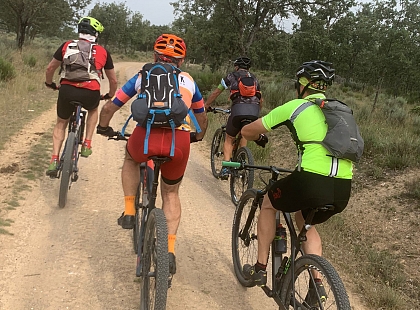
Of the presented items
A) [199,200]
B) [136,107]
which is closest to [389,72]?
[199,200]

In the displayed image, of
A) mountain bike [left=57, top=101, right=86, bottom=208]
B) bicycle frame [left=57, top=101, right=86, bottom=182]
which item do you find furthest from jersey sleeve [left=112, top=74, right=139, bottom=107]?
bicycle frame [left=57, top=101, right=86, bottom=182]

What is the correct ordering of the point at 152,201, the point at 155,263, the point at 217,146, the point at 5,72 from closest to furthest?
the point at 155,263
the point at 152,201
the point at 217,146
the point at 5,72

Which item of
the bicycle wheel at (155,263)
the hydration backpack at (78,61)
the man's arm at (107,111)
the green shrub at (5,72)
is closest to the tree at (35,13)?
the green shrub at (5,72)

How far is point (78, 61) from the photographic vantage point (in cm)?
486

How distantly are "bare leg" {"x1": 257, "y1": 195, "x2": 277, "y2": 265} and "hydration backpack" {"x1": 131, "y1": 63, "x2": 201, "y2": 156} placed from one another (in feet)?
3.23

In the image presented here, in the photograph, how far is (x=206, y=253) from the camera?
14.9ft

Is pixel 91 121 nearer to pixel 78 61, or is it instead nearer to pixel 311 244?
pixel 78 61

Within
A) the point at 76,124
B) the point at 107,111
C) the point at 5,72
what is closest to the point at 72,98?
the point at 76,124

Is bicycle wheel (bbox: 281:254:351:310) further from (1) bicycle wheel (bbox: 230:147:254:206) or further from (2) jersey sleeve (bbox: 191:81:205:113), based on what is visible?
(1) bicycle wheel (bbox: 230:147:254:206)

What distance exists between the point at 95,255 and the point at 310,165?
2493 mm

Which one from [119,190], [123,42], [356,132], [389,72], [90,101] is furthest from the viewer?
[123,42]

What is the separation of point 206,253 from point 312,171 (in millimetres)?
2173

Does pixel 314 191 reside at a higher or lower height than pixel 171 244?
higher

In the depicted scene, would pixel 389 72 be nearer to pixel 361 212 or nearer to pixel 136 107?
pixel 361 212
